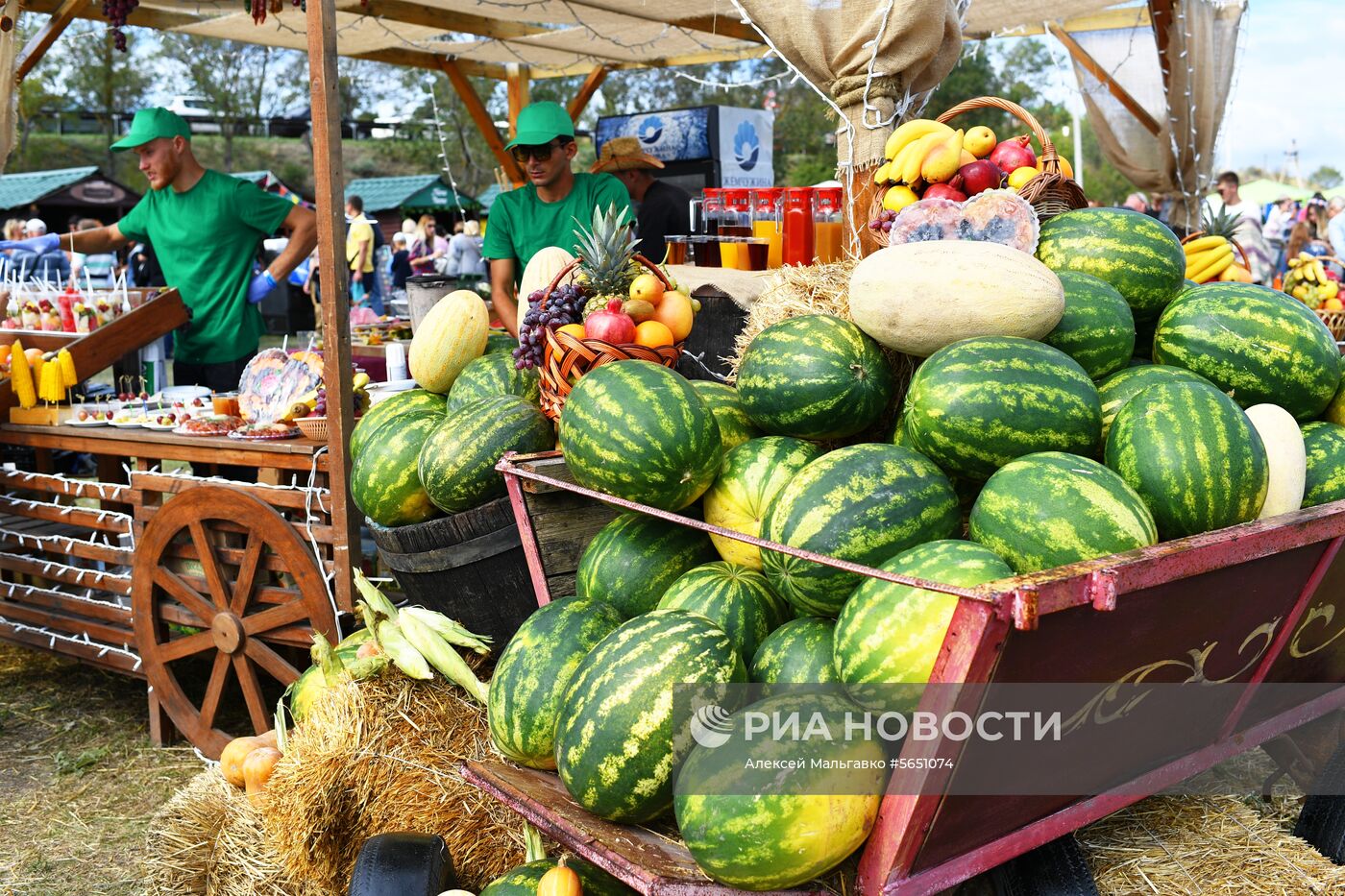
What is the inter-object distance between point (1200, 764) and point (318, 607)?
2.95m

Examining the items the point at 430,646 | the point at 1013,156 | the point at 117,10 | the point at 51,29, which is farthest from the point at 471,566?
the point at 51,29

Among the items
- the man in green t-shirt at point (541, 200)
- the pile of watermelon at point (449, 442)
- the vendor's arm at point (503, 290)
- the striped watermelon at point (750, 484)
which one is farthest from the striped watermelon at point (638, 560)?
the man in green t-shirt at point (541, 200)

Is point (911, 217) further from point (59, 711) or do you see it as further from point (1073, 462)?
point (59, 711)

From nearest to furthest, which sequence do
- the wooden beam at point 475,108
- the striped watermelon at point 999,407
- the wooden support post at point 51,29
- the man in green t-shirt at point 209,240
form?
the striped watermelon at point 999,407 → the man in green t-shirt at point 209,240 → the wooden support post at point 51,29 → the wooden beam at point 475,108

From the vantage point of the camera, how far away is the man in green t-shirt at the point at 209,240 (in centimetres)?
547

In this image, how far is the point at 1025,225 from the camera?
8.81 ft

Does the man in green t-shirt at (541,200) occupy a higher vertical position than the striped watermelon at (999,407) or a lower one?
higher

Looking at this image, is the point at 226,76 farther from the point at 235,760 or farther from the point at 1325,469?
the point at 1325,469

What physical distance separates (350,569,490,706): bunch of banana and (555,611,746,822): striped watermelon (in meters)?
0.88

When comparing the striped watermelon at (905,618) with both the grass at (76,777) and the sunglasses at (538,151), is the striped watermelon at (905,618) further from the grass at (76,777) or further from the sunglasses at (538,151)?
the sunglasses at (538,151)

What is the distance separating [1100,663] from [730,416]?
4.05 ft

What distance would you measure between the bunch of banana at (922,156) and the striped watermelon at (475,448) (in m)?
1.30

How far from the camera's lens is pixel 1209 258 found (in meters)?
3.86

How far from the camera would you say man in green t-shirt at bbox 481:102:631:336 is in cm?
512
